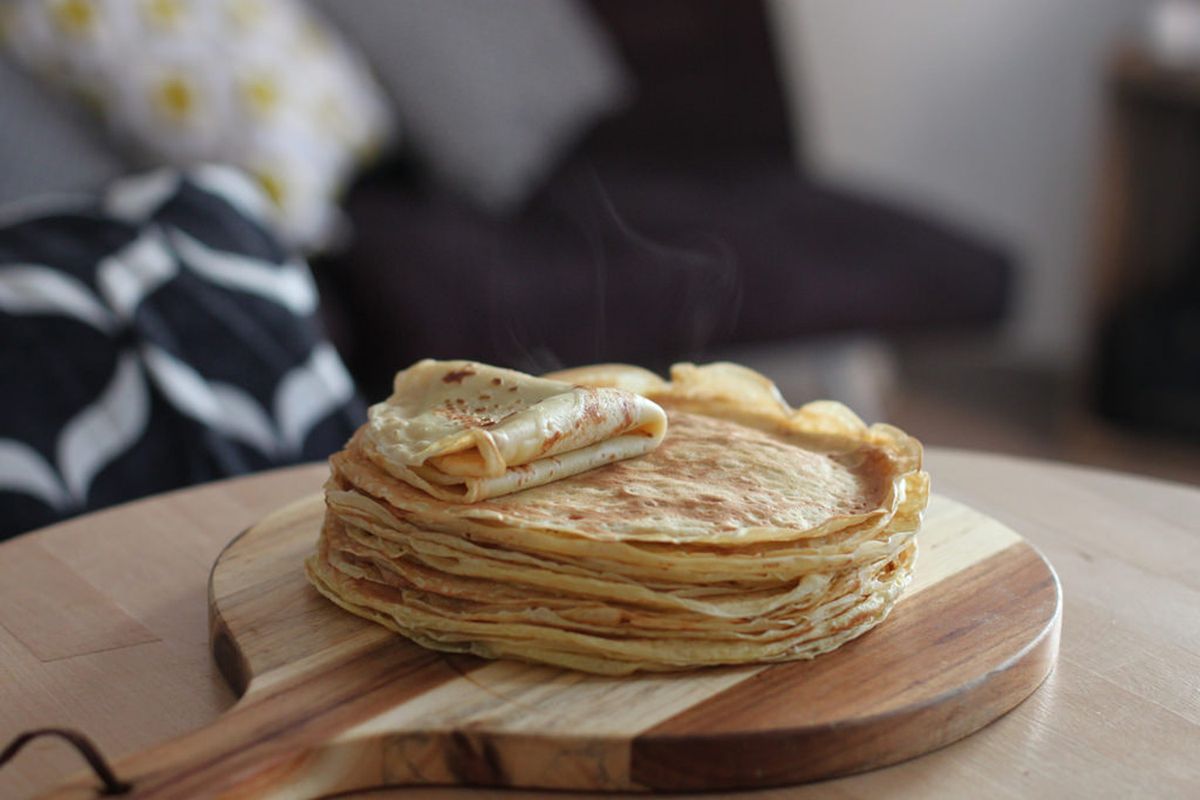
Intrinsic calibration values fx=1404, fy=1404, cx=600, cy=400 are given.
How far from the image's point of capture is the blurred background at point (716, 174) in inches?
87.2

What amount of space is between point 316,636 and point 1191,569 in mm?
614

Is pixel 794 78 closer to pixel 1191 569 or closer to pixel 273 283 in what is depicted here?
pixel 273 283

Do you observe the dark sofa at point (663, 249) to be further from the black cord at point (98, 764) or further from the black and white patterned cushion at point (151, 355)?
the black cord at point (98, 764)

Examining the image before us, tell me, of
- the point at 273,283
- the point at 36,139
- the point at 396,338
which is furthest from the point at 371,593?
the point at 36,139

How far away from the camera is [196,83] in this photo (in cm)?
222

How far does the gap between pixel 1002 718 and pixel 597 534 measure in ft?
0.83

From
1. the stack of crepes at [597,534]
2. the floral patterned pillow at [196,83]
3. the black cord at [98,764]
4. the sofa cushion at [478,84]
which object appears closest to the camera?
the black cord at [98,764]

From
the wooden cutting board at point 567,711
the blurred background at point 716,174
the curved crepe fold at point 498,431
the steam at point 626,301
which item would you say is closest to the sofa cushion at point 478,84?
the blurred background at point 716,174

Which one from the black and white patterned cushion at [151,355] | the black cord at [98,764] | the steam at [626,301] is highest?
the black cord at [98,764]

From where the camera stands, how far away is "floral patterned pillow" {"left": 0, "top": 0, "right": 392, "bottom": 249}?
86.3 inches

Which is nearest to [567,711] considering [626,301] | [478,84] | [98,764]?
[98,764]

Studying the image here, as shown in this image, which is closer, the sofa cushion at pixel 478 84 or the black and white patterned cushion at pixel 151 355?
the black and white patterned cushion at pixel 151 355

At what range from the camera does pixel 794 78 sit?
3176mm

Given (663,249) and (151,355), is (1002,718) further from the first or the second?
(663,249)
